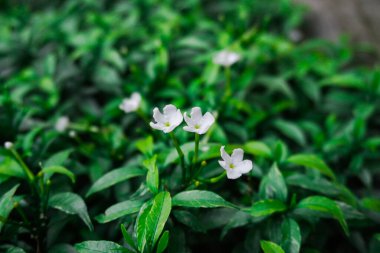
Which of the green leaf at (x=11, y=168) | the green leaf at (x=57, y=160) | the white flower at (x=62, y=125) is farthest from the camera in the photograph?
the white flower at (x=62, y=125)

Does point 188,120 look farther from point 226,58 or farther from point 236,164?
point 226,58

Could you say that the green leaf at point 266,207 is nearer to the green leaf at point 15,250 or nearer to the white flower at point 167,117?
the white flower at point 167,117

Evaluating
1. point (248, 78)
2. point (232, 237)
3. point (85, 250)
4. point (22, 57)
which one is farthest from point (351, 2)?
point (85, 250)

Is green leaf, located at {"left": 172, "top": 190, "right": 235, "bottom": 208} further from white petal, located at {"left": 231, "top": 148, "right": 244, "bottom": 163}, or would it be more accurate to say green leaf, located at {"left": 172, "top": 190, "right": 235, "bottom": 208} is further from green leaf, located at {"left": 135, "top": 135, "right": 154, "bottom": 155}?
green leaf, located at {"left": 135, "top": 135, "right": 154, "bottom": 155}

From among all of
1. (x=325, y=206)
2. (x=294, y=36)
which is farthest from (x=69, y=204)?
(x=294, y=36)

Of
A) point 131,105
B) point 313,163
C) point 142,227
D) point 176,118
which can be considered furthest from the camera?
point 131,105

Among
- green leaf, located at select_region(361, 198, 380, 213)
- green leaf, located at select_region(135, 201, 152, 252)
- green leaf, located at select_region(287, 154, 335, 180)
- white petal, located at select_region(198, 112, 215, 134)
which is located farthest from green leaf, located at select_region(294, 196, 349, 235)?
green leaf, located at select_region(135, 201, 152, 252)

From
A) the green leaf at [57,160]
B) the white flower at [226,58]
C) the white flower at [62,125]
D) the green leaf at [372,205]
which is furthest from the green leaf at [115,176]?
the green leaf at [372,205]
